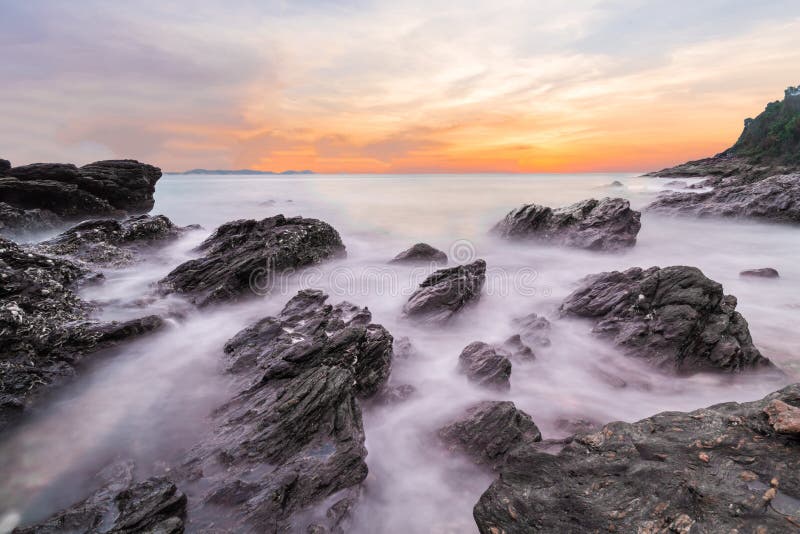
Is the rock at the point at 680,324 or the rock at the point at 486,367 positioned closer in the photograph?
the rock at the point at 486,367

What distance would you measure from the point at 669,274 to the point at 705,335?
73.4 inches

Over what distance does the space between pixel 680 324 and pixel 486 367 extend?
16.3 ft

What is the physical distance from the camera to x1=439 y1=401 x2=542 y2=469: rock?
655cm

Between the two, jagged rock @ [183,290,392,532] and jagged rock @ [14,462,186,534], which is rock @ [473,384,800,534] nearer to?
jagged rock @ [183,290,392,532]

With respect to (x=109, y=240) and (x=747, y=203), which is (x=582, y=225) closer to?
(x=747, y=203)

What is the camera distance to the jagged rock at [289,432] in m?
5.20

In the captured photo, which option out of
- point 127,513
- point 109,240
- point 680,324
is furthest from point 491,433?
point 109,240

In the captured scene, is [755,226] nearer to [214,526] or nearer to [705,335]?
[705,335]

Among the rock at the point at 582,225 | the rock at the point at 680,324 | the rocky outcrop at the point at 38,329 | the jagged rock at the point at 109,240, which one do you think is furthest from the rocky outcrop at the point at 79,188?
the rock at the point at 680,324

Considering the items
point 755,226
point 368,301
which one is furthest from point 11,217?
point 755,226

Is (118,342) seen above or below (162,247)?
below

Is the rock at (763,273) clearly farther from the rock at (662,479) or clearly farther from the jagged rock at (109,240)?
the jagged rock at (109,240)

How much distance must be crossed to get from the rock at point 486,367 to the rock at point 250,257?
27.1 ft

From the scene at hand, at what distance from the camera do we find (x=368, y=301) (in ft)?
45.7
